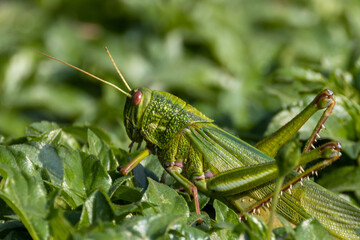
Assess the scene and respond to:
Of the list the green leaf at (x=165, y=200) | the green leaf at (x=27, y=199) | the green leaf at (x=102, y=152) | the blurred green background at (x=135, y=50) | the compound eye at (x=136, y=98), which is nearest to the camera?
the green leaf at (x=27, y=199)

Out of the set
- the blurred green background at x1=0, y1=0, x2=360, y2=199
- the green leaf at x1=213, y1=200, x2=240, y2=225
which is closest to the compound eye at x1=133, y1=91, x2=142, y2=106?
the green leaf at x1=213, y1=200, x2=240, y2=225

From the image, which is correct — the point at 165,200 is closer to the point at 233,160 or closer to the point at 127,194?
the point at 127,194

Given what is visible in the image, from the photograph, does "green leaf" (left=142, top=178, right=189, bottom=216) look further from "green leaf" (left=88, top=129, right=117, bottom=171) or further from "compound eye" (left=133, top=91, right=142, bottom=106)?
"compound eye" (left=133, top=91, right=142, bottom=106)

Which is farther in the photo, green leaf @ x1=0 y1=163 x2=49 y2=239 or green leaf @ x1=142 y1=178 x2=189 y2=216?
green leaf @ x1=142 y1=178 x2=189 y2=216

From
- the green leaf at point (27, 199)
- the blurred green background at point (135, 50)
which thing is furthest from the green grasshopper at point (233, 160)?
the blurred green background at point (135, 50)

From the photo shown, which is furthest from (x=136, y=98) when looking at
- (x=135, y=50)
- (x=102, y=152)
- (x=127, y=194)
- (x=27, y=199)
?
(x=135, y=50)


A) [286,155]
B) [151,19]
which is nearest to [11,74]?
[151,19]

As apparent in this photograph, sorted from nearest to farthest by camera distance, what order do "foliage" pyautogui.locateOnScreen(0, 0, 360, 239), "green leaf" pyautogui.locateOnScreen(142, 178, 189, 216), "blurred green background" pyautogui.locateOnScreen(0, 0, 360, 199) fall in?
"green leaf" pyautogui.locateOnScreen(142, 178, 189, 216) < "foliage" pyautogui.locateOnScreen(0, 0, 360, 239) < "blurred green background" pyautogui.locateOnScreen(0, 0, 360, 199)

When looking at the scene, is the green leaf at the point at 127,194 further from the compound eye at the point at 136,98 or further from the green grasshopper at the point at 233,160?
the compound eye at the point at 136,98
